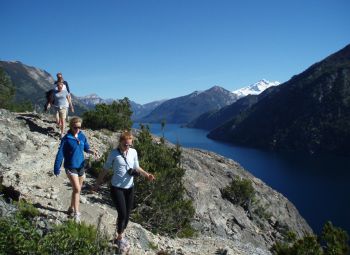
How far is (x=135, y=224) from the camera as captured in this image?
9953mm

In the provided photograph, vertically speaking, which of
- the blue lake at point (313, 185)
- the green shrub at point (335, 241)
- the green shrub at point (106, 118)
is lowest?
the blue lake at point (313, 185)

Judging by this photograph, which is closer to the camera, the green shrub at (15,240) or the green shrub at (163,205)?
the green shrub at (15,240)

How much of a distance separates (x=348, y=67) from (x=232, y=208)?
603 ft

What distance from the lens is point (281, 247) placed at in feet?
33.6

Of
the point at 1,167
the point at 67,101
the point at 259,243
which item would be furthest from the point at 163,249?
the point at 259,243

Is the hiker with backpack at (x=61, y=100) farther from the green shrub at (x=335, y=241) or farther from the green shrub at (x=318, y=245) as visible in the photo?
the green shrub at (x=335, y=241)

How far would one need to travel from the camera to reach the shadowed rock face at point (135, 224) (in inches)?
382

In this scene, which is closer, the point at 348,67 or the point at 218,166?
the point at 218,166

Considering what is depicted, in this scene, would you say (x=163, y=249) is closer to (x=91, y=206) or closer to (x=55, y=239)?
(x=91, y=206)

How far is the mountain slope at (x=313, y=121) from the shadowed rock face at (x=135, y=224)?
12029 cm

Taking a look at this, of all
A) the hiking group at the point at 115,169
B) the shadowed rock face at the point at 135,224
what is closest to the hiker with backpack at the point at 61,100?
the shadowed rock face at the point at 135,224

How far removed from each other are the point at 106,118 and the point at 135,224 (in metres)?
12.1

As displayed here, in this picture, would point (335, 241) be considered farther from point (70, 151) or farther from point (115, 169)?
point (70, 151)

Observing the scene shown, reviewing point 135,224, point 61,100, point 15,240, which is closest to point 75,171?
point 15,240
